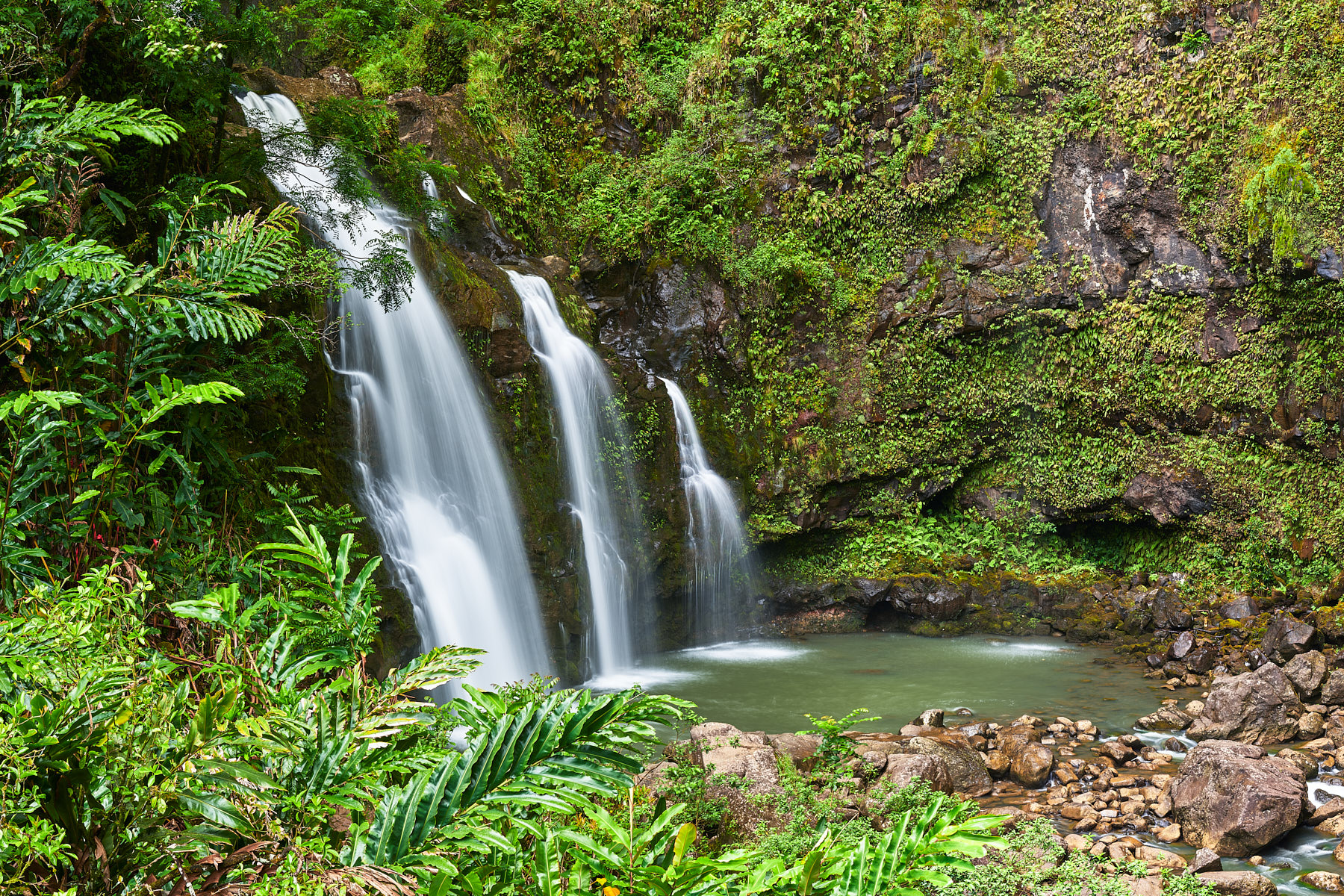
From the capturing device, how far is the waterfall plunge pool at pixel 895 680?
26.9 feet

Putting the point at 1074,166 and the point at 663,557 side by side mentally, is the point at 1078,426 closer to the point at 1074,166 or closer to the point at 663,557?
the point at 1074,166

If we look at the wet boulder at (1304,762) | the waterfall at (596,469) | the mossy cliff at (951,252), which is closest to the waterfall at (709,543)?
the mossy cliff at (951,252)

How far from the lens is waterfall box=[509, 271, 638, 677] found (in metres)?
9.43

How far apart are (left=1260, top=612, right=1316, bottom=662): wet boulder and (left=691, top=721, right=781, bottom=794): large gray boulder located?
270 inches


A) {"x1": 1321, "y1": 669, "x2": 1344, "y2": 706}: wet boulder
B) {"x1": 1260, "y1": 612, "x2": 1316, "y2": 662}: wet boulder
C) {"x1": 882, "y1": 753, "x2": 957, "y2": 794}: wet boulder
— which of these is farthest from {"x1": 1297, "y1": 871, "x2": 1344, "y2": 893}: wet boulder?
{"x1": 1260, "y1": 612, "x2": 1316, "y2": 662}: wet boulder

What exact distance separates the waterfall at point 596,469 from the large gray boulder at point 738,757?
3762 mm

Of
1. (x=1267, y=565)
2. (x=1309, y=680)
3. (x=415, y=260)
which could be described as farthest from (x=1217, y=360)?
(x=415, y=260)

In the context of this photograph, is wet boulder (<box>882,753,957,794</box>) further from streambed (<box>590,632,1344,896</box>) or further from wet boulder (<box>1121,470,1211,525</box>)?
wet boulder (<box>1121,470,1211,525</box>)

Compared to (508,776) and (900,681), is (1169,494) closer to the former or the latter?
(900,681)

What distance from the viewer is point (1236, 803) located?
17.2 feet

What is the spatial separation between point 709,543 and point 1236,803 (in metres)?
6.77

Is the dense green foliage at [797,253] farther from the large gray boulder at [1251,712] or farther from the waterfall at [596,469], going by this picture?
the large gray boulder at [1251,712]

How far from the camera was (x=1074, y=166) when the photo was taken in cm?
1188

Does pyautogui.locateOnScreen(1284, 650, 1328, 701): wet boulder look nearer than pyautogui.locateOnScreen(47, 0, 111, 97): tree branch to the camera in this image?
No
